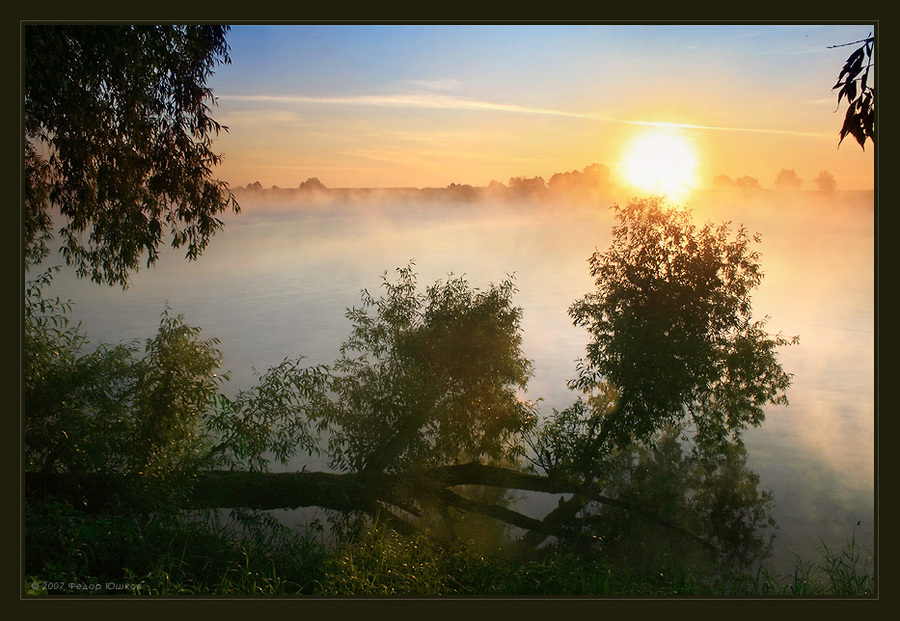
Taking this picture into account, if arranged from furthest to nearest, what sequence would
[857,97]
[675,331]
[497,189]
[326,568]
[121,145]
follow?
[675,331] < [497,189] < [121,145] < [326,568] < [857,97]

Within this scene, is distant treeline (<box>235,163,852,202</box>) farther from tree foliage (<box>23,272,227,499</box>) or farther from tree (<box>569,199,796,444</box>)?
tree foliage (<box>23,272,227,499</box>)

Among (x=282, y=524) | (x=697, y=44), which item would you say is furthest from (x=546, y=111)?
(x=282, y=524)

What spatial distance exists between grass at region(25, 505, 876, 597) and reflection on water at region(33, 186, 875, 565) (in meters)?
0.32

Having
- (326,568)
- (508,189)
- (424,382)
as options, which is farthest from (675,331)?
(326,568)

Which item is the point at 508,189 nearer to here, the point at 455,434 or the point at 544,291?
the point at 544,291

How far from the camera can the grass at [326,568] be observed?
4.30 m

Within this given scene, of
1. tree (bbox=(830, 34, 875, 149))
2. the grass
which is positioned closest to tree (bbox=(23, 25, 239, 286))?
the grass

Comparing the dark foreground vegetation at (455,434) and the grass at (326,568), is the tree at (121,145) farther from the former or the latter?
the grass at (326,568)

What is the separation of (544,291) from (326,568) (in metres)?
2.66

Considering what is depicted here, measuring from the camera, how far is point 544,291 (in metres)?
4.86

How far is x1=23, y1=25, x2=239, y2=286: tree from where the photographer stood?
15.0 ft

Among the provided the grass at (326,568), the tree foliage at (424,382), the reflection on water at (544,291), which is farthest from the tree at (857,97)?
the grass at (326,568)

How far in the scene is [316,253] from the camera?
5.04 m

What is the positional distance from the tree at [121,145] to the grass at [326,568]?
1.94 m
